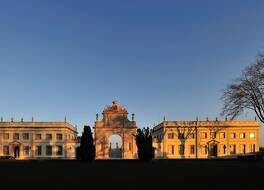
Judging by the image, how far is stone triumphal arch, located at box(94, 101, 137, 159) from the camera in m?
84.7

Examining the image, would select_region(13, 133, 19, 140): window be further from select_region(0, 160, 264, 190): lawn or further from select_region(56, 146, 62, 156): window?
select_region(0, 160, 264, 190): lawn

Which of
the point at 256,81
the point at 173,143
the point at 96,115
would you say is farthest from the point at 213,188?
the point at 173,143

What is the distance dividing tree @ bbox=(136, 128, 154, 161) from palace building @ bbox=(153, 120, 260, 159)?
1756 inches

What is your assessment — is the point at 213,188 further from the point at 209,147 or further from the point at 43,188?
the point at 209,147

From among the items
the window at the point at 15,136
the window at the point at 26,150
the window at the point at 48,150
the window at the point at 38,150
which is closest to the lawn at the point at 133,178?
the window at the point at 48,150

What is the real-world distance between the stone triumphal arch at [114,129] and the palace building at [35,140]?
35.2 feet

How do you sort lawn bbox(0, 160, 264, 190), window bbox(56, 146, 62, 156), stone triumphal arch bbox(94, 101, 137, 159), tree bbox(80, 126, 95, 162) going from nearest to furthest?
1. lawn bbox(0, 160, 264, 190)
2. tree bbox(80, 126, 95, 162)
3. stone triumphal arch bbox(94, 101, 137, 159)
4. window bbox(56, 146, 62, 156)

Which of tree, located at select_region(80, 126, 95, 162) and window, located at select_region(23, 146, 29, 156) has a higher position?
tree, located at select_region(80, 126, 95, 162)

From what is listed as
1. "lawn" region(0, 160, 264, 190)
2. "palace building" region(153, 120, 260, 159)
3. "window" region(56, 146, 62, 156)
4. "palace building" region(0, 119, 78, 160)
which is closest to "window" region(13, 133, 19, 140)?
"palace building" region(0, 119, 78, 160)

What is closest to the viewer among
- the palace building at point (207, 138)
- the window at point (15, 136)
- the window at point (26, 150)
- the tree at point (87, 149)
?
the tree at point (87, 149)

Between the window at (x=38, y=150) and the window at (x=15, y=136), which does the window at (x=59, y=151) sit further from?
the window at (x=15, y=136)

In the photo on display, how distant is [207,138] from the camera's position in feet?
314

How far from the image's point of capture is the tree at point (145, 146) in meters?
49.2

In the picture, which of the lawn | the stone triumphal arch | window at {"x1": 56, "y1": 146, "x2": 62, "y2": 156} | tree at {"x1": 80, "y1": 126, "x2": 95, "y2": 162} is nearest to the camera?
the lawn
